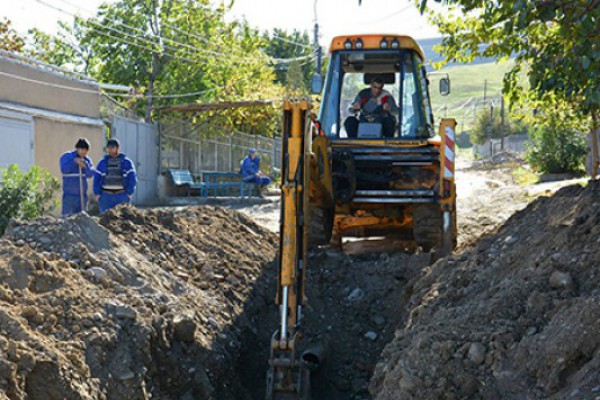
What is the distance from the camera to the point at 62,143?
59.6 ft

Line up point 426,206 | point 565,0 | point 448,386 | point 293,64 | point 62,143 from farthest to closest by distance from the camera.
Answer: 1. point 293,64
2. point 62,143
3. point 426,206
4. point 565,0
5. point 448,386

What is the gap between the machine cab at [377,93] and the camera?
977 cm

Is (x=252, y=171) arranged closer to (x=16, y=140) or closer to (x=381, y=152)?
(x=16, y=140)

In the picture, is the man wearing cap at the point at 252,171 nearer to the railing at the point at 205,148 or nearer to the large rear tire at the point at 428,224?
the railing at the point at 205,148

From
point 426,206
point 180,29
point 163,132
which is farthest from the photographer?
point 180,29

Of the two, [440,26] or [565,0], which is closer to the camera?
[565,0]

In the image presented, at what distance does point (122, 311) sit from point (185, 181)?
18926 mm

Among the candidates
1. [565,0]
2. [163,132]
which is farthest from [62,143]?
[565,0]

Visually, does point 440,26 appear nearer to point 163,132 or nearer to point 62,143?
point 62,143

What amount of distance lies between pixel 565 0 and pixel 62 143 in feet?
46.6

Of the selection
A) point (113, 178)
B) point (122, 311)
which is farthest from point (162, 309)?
point (113, 178)

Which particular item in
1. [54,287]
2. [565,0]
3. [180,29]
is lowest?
[54,287]

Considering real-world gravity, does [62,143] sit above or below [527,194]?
above

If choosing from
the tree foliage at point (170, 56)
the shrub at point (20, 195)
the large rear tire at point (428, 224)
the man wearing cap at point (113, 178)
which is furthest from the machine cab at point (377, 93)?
the tree foliage at point (170, 56)
